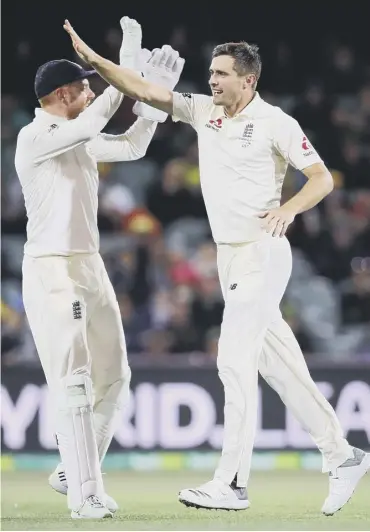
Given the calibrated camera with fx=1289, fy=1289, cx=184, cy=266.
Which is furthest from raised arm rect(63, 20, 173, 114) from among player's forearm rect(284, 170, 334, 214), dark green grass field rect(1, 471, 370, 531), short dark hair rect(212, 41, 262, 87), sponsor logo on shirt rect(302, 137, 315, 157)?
dark green grass field rect(1, 471, 370, 531)

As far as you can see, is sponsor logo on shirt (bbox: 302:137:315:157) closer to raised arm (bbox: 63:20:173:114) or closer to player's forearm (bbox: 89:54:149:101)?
raised arm (bbox: 63:20:173:114)

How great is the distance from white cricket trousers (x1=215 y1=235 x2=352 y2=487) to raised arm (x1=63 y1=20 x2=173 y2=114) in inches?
30.7

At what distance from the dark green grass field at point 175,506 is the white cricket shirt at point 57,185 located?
4.41 feet

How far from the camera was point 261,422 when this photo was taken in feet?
31.2

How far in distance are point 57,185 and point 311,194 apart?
1299 millimetres

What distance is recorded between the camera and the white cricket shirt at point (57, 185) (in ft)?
20.8

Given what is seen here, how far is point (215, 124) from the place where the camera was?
6.29 meters

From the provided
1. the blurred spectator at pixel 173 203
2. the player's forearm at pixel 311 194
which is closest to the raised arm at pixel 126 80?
the player's forearm at pixel 311 194

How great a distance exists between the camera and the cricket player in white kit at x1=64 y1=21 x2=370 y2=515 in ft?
20.0

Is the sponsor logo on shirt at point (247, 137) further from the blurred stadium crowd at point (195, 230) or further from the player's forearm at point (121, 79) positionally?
the blurred stadium crowd at point (195, 230)

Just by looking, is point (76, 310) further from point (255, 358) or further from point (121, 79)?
point (121, 79)

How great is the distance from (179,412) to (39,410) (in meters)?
1.03

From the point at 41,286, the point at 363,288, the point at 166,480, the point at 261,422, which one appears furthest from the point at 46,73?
the point at 363,288

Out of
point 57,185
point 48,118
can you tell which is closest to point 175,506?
point 57,185
